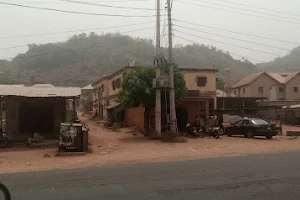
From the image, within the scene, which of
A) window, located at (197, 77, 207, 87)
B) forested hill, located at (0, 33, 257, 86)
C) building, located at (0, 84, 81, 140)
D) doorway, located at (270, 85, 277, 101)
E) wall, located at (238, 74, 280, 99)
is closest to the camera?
building, located at (0, 84, 81, 140)

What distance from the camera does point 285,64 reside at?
549 ft

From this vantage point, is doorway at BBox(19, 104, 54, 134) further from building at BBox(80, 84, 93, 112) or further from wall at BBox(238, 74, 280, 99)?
wall at BBox(238, 74, 280, 99)

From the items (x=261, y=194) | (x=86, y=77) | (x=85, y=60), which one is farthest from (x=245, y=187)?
(x=85, y=60)

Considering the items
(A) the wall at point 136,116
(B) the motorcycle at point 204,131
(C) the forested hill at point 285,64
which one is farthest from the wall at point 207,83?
(C) the forested hill at point 285,64

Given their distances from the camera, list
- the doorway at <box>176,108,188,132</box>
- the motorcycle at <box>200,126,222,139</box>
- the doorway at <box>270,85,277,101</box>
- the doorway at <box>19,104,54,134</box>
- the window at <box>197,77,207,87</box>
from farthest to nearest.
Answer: the doorway at <box>270,85,277,101</box>, the window at <box>197,77,207,87</box>, the doorway at <box>176,108,188,132</box>, the motorcycle at <box>200,126,222,139</box>, the doorway at <box>19,104,54,134</box>

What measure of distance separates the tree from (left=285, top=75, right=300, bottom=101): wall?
3727cm

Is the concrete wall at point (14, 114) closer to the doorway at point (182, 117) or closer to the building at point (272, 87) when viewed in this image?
the doorway at point (182, 117)

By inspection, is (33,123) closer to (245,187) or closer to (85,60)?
(245,187)

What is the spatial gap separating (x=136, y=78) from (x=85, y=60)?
89.4 metres

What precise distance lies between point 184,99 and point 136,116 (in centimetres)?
563

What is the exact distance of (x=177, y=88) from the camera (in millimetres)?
26562

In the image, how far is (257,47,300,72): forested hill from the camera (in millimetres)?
154500

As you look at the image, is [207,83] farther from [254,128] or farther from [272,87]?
[272,87]

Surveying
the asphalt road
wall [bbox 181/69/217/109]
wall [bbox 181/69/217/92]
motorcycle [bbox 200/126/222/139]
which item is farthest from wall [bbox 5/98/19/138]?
wall [bbox 181/69/217/109]
